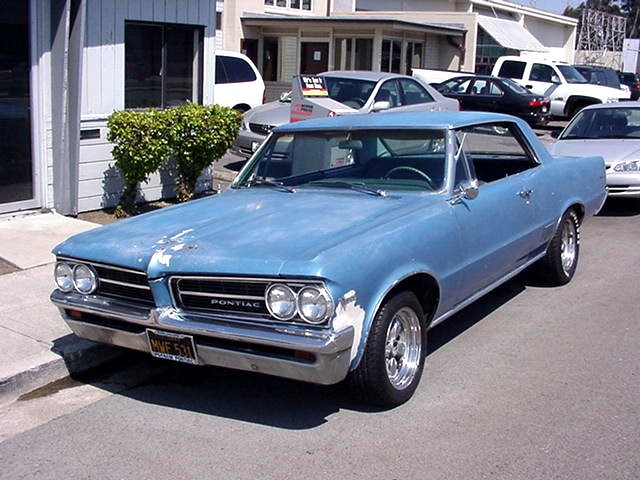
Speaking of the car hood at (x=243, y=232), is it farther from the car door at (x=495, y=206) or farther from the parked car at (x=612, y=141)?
the parked car at (x=612, y=141)

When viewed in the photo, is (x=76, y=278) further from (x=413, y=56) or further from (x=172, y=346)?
(x=413, y=56)

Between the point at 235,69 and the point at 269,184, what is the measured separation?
11894 mm

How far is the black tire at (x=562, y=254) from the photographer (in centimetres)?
727

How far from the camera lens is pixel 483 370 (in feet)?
18.1

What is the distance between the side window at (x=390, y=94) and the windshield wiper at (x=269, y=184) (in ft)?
27.0

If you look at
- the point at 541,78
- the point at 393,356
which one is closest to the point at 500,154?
the point at 393,356

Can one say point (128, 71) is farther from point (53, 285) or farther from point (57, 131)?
point (53, 285)

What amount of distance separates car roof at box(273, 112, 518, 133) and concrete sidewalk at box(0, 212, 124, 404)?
86.6 inches

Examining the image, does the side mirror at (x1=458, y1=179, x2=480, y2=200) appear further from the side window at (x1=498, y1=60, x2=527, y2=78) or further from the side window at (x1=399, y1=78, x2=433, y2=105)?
the side window at (x1=498, y1=60, x2=527, y2=78)

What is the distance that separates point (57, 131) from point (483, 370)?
588 centimetres

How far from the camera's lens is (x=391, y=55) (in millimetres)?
30609

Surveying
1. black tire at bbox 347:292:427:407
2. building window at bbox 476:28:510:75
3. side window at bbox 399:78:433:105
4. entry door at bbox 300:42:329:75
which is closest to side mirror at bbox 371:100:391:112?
side window at bbox 399:78:433:105

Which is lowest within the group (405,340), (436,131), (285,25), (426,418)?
(426,418)

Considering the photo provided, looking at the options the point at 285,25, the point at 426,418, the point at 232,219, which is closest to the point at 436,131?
the point at 232,219
